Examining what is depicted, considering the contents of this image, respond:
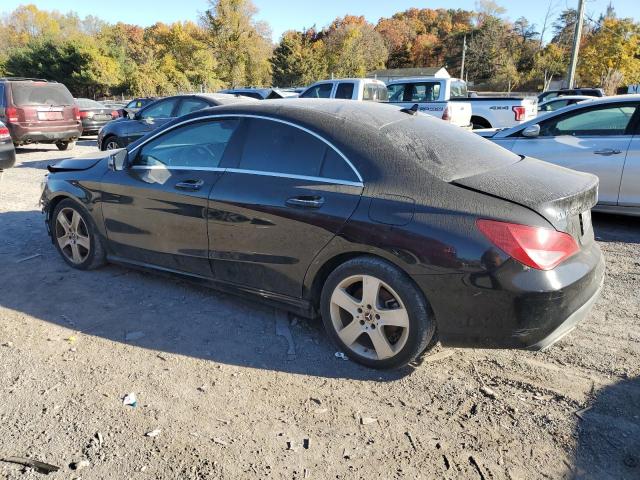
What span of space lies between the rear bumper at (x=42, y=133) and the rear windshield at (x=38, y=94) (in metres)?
0.57

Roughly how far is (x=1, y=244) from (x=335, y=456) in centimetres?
501

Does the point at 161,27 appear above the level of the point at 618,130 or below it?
above

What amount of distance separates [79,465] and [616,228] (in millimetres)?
6233

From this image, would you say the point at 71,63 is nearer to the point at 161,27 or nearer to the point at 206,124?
the point at 161,27

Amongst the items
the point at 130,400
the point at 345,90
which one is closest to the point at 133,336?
the point at 130,400

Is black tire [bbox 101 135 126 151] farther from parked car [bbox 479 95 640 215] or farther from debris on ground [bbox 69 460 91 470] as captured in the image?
debris on ground [bbox 69 460 91 470]

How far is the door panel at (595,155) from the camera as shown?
19.4 feet

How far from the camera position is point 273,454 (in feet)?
8.23

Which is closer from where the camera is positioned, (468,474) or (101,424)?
(468,474)

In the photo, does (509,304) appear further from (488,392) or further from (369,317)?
(369,317)

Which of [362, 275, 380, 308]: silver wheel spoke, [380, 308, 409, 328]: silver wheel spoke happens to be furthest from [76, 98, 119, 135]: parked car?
[380, 308, 409, 328]: silver wheel spoke

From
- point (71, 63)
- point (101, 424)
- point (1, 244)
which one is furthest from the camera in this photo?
point (71, 63)

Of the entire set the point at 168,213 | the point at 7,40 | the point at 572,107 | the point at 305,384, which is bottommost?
the point at 305,384

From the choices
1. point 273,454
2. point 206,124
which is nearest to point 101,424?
point 273,454
